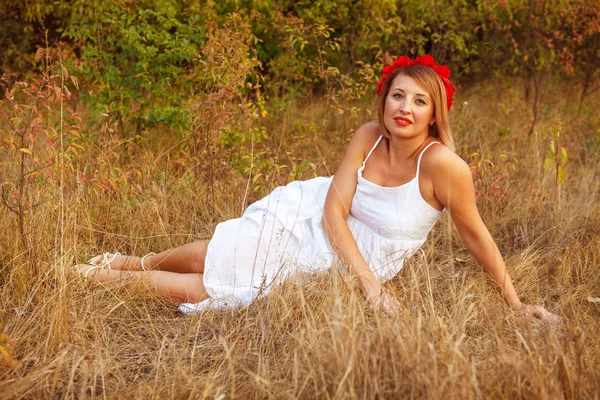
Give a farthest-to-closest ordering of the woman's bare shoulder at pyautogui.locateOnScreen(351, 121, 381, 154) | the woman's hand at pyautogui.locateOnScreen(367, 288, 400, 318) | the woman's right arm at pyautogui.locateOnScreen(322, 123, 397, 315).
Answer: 1. the woman's bare shoulder at pyautogui.locateOnScreen(351, 121, 381, 154)
2. the woman's right arm at pyautogui.locateOnScreen(322, 123, 397, 315)
3. the woman's hand at pyautogui.locateOnScreen(367, 288, 400, 318)

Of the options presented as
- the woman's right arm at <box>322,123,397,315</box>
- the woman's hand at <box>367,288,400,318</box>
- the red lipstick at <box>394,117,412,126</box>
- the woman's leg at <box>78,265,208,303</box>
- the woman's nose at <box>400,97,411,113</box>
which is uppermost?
the woman's nose at <box>400,97,411,113</box>

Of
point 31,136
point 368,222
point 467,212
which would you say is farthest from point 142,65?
point 467,212

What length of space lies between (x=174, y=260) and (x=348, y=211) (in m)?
0.93

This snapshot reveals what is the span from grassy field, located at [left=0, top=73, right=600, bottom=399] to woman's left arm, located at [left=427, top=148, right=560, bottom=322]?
88mm

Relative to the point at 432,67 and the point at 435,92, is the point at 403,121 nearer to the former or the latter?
the point at 435,92

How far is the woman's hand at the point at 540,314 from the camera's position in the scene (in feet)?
9.59

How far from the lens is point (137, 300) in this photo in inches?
123

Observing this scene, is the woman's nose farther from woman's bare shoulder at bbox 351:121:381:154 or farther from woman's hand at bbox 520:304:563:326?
woman's hand at bbox 520:304:563:326

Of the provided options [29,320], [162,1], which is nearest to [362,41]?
[162,1]

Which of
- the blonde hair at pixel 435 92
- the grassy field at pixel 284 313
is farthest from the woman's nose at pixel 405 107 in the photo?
the grassy field at pixel 284 313

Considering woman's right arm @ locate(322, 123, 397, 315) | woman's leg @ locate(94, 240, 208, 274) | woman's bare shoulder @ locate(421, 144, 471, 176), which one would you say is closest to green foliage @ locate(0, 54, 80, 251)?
woman's leg @ locate(94, 240, 208, 274)

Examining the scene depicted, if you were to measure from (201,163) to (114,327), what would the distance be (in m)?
1.63

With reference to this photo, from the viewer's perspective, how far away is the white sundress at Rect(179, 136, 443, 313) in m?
3.07

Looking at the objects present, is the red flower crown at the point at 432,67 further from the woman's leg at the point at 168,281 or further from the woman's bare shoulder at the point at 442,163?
the woman's leg at the point at 168,281
